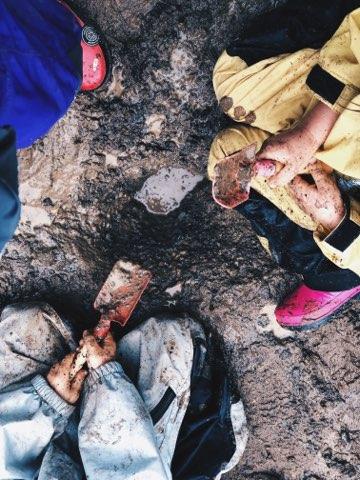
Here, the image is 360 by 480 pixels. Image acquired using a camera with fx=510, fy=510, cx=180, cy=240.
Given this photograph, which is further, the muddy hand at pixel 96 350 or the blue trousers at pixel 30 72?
the muddy hand at pixel 96 350

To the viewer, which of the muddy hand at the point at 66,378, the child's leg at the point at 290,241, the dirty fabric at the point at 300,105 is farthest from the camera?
the muddy hand at the point at 66,378

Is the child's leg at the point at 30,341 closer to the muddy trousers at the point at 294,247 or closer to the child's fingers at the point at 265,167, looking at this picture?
the muddy trousers at the point at 294,247

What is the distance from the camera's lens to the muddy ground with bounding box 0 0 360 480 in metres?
1.61

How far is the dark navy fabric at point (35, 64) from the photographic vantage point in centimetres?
114

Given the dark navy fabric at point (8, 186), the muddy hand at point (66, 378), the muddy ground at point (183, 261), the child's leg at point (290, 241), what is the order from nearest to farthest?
the dark navy fabric at point (8, 186) → the child's leg at point (290, 241) → the muddy hand at point (66, 378) → the muddy ground at point (183, 261)

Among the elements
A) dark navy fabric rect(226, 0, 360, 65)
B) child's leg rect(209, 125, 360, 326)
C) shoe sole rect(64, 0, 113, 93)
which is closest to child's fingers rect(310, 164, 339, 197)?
child's leg rect(209, 125, 360, 326)

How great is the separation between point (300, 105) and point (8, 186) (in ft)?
2.49

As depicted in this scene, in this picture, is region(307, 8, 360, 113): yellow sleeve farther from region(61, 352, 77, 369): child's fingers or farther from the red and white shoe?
region(61, 352, 77, 369): child's fingers

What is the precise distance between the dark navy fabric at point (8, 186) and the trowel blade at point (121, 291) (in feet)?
1.91

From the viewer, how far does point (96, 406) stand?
146 centimetres

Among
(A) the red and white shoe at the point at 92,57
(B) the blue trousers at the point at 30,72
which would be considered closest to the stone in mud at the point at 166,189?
(A) the red and white shoe at the point at 92,57

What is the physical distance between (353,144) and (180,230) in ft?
2.33

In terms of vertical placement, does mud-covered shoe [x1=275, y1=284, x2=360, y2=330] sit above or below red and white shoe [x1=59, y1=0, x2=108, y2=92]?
below

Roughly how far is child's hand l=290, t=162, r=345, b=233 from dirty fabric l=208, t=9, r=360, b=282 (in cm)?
3
